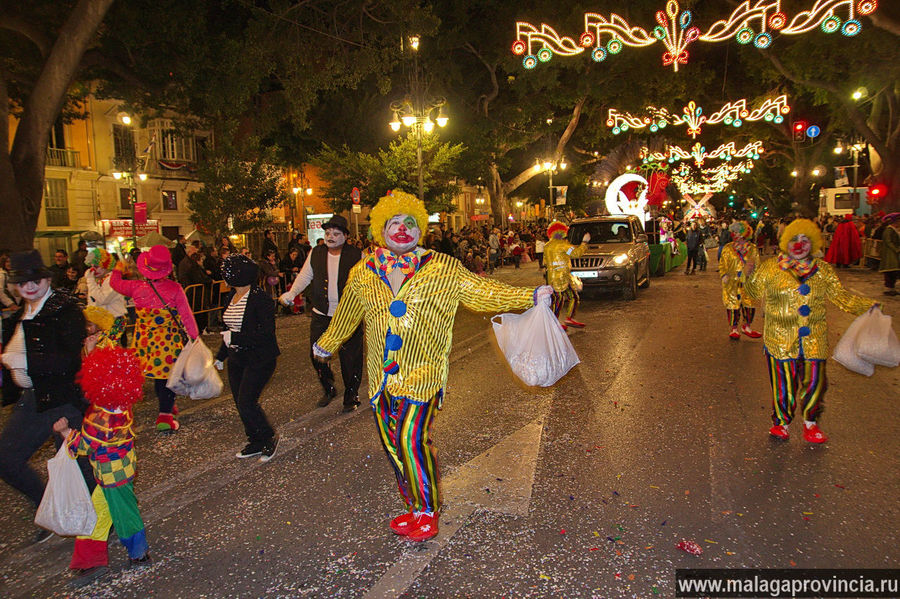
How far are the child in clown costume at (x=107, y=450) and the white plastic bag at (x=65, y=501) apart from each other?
8 cm

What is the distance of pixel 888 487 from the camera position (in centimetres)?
421

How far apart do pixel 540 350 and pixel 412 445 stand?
37.0 inches

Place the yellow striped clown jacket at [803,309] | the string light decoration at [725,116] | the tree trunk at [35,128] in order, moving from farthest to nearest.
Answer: the string light decoration at [725,116]
the tree trunk at [35,128]
the yellow striped clown jacket at [803,309]

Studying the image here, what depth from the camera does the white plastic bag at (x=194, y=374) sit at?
5.30 metres

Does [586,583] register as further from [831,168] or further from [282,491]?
[831,168]

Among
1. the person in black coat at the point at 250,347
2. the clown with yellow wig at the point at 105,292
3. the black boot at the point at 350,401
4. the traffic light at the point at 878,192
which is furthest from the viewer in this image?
the traffic light at the point at 878,192

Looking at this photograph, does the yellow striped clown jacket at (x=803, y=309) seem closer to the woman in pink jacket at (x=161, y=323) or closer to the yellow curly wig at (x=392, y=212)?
the yellow curly wig at (x=392, y=212)

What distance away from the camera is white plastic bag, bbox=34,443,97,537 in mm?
3303

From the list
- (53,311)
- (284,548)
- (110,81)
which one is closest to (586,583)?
(284,548)

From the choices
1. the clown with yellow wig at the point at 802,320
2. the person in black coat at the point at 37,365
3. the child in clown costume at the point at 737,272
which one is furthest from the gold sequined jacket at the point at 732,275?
the person in black coat at the point at 37,365

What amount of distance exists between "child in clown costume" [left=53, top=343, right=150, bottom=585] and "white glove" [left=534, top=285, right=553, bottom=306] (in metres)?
2.32

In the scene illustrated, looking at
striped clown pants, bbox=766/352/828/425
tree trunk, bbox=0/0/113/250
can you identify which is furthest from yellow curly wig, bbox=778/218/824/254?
tree trunk, bbox=0/0/113/250

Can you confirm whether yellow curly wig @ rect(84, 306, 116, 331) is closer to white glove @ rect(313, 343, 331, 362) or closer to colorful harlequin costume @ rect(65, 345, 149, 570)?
colorful harlequin costume @ rect(65, 345, 149, 570)

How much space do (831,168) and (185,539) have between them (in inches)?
2197
